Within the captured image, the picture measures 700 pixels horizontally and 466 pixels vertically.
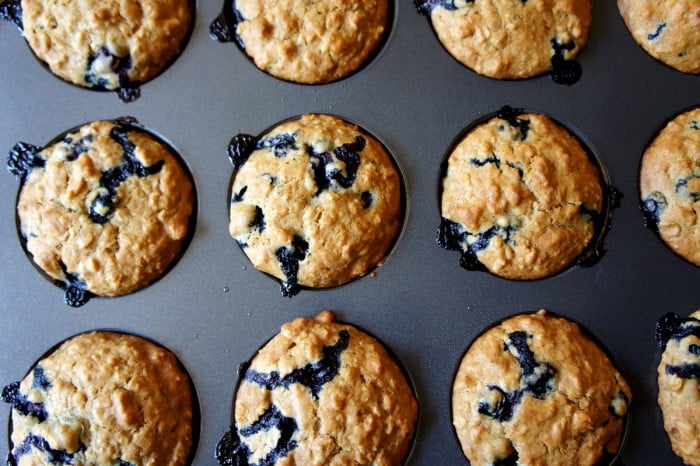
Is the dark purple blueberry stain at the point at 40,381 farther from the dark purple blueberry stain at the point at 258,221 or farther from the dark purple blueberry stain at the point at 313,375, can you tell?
the dark purple blueberry stain at the point at 258,221

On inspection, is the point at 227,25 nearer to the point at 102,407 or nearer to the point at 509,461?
the point at 102,407

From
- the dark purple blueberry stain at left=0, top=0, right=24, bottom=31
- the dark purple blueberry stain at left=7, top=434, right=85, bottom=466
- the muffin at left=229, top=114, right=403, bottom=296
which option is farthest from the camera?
the dark purple blueberry stain at left=0, top=0, right=24, bottom=31

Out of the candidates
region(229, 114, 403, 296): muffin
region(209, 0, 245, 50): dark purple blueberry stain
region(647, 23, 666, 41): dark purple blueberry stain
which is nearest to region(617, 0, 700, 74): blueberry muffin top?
region(647, 23, 666, 41): dark purple blueberry stain

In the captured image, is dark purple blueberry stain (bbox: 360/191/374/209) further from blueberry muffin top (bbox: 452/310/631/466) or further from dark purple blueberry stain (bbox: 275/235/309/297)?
blueberry muffin top (bbox: 452/310/631/466)

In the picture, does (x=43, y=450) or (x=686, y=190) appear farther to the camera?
(x=686, y=190)

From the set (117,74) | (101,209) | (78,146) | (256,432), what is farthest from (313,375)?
(117,74)

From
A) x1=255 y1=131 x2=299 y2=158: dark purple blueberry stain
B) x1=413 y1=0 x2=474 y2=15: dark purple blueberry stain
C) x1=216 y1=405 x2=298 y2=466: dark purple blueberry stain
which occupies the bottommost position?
x1=216 y1=405 x2=298 y2=466: dark purple blueberry stain

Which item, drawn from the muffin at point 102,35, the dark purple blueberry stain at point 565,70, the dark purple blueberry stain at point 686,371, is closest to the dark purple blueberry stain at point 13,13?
the muffin at point 102,35
